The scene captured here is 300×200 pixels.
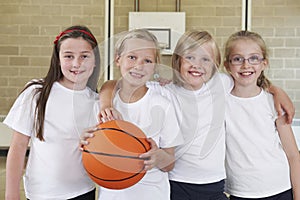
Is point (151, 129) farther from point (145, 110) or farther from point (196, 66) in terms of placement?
point (196, 66)

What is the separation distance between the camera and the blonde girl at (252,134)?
1.57 m

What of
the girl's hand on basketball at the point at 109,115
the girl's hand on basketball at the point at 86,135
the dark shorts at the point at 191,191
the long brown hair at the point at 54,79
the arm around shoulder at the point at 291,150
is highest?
the long brown hair at the point at 54,79

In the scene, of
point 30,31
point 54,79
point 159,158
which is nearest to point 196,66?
point 159,158

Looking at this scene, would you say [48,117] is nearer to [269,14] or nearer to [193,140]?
[193,140]

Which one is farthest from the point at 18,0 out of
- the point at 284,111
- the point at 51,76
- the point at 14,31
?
the point at 284,111

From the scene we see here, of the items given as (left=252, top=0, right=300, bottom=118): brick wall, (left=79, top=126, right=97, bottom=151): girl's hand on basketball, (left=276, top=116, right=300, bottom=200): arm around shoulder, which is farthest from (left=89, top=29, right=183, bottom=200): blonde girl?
(left=252, top=0, right=300, bottom=118): brick wall

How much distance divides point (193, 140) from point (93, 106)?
1.15ft

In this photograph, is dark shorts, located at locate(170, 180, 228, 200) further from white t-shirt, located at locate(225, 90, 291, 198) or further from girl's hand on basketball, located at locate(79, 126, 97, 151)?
girl's hand on basketball, located at locate(79, 126, 97, 151)

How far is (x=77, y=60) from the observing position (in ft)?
4.70

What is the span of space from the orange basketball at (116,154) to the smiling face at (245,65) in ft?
1.62

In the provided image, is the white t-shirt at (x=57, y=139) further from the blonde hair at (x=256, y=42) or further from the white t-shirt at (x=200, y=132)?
the blonde hair at (x=256, y=42)

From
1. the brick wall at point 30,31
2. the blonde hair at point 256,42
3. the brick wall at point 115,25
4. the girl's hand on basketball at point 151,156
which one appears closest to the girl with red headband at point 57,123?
the girl's hand on basketball at point 151,156

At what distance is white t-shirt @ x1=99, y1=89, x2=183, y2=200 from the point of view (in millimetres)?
1343

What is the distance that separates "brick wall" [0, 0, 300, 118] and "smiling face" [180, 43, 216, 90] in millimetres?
2588
